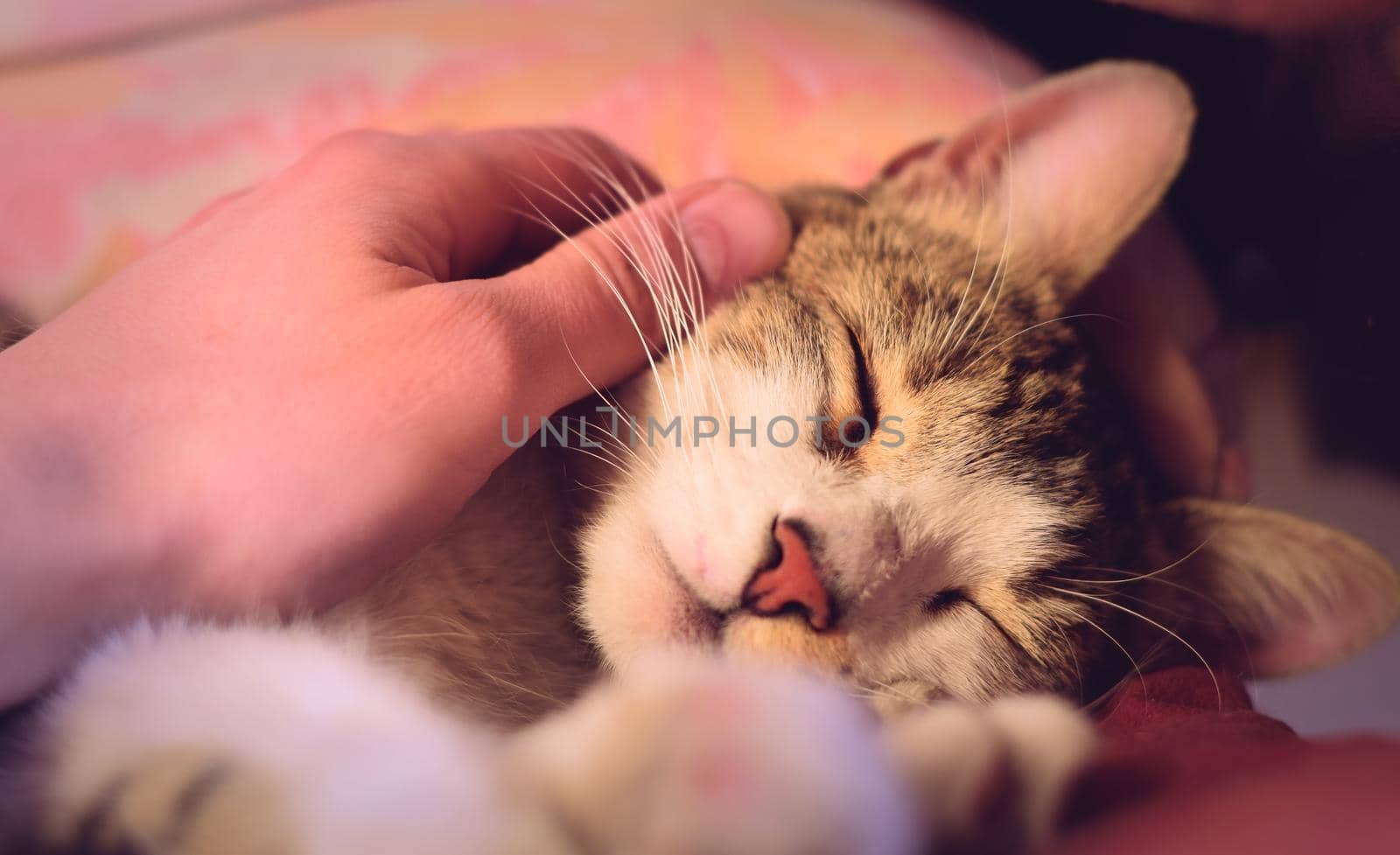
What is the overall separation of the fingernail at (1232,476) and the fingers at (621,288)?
0.62m

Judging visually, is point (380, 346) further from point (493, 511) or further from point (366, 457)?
point (493, 511)

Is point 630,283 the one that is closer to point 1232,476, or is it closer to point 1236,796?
point 1236,796

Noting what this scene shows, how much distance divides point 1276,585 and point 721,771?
77 cm

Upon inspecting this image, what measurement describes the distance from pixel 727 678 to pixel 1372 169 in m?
0.85

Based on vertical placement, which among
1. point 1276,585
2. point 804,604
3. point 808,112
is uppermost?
point 808,112

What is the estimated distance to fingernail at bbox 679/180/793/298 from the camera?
2.56ft

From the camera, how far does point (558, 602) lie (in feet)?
2.53

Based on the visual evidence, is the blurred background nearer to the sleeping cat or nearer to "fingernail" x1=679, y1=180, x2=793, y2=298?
the sleeping cat

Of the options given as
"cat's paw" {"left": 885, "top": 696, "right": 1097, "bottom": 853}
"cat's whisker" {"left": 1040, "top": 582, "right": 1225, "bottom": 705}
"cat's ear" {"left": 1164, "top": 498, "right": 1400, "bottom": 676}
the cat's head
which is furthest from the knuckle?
"cat's ear" {"left": 1164, "top": 498, "right": 1400, "bottom": 676}

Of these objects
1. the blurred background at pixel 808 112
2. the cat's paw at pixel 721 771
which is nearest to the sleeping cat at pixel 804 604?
the cat's paw at pixel 721 771

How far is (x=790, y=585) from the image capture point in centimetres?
60

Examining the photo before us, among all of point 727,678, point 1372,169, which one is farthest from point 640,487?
point 1372,169

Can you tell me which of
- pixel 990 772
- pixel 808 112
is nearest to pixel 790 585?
pixel 990 772

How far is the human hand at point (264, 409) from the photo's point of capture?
0.56 metres
